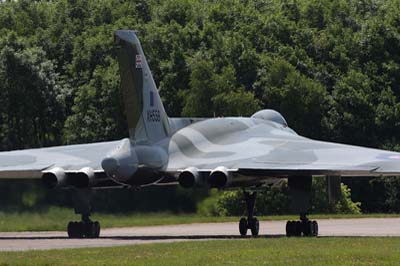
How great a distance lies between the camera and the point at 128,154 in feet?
118

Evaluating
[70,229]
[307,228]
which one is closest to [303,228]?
[307,228]

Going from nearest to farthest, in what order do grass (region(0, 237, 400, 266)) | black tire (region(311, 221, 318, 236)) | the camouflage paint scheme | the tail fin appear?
grass (region(0, 237, 400, 266)) → the camouflage paint scheme → the tail fin → black tire (region(311, 221, 318, 236))

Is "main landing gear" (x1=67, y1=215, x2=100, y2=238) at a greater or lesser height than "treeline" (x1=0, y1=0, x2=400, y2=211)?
lesser

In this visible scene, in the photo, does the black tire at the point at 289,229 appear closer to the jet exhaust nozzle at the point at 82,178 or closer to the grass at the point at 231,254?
the jet exhaust nozzle at the point at 82,178

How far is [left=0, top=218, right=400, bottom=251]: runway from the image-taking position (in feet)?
112

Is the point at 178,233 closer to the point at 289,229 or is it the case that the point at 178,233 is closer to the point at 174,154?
the point at 174,154

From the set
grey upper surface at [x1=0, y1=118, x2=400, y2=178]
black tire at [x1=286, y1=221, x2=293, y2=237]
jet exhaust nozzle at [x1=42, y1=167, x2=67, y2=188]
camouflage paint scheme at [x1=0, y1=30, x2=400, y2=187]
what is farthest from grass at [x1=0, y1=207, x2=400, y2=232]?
black tire at [x1=286, y1=221, x2=293, y2=237]

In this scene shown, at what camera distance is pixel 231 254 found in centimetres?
2764

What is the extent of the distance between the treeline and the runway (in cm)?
1551

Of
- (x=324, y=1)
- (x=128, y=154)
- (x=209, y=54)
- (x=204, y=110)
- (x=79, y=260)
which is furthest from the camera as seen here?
(x=324, y=1)

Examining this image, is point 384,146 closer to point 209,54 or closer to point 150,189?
point 209,54

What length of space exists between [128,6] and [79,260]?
63.0 metres

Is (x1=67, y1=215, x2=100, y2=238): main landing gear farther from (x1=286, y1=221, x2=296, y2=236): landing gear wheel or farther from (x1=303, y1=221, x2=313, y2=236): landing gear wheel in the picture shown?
(x1=303, y1=221, x2=313, y2=236): landing gear wheel

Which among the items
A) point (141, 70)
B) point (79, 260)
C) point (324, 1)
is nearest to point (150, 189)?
point (141, 70)
